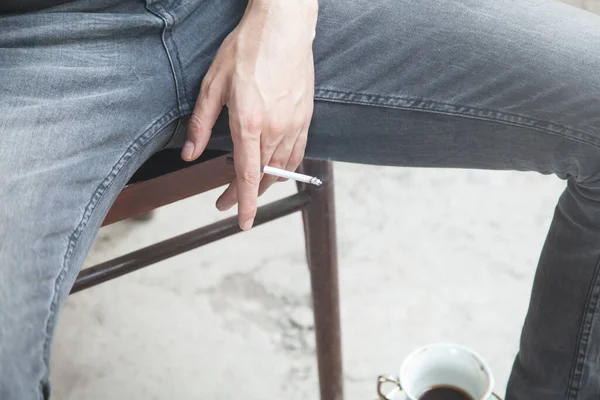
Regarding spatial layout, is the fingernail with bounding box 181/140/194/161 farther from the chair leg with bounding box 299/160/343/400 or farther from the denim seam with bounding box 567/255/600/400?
the denim seam with bounding box 567/255/600/400

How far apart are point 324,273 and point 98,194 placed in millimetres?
384

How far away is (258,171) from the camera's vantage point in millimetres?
646

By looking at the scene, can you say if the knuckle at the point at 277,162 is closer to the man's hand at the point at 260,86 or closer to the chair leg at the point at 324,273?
the man's hand at the point at 260,86

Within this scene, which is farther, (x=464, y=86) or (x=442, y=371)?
(x=442, y=371)

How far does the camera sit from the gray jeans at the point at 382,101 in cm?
58

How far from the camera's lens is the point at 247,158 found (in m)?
0.64

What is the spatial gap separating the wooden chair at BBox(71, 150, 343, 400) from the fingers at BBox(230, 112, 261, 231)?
3.6 inches

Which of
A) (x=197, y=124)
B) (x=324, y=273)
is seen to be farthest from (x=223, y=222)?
(x=197, y=124)

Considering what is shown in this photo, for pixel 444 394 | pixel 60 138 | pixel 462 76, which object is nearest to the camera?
pixel 60 138

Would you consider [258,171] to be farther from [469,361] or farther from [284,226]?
[284,226]

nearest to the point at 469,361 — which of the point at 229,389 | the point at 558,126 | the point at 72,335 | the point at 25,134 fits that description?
the point at 558,126

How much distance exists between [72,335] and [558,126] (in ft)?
2.69

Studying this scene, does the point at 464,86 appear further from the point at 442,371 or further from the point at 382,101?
the point at 442,371

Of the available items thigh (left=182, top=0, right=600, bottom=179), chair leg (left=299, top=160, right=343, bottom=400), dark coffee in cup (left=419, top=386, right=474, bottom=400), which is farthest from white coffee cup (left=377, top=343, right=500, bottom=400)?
thigh (left=182, top=0, right=600, bottom=179)
